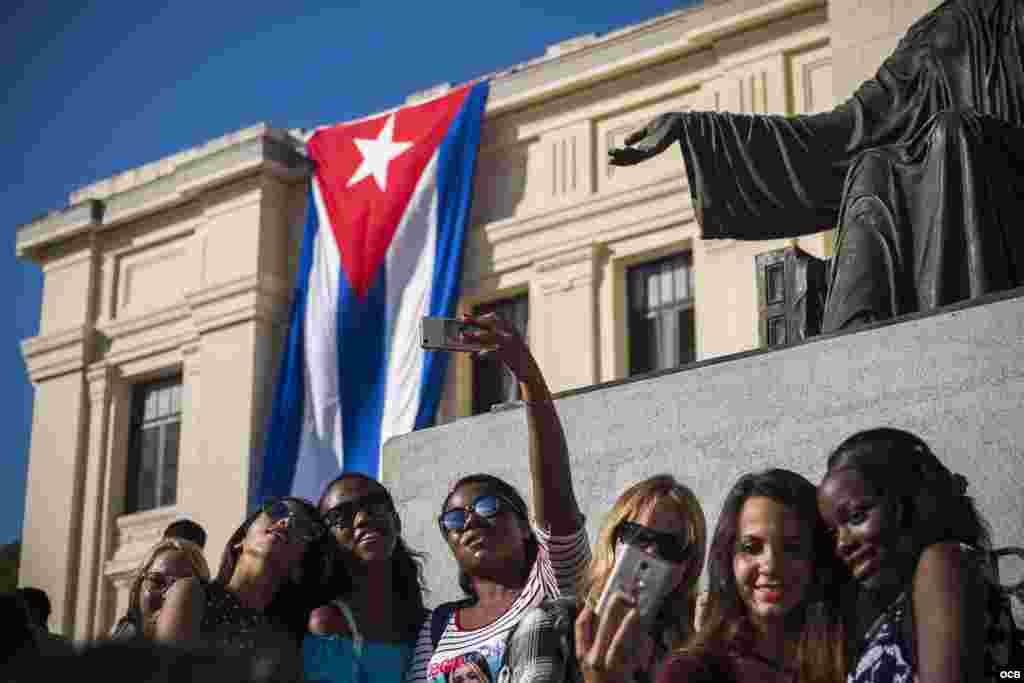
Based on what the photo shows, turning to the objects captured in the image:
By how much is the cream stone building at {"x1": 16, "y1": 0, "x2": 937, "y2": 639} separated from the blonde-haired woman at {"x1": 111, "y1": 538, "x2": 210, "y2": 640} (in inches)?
517

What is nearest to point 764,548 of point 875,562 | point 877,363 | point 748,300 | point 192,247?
point 875,562

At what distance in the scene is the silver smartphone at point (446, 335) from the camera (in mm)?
3912

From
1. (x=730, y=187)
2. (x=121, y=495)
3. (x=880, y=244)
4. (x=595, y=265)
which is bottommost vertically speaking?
(x=880, y=244)

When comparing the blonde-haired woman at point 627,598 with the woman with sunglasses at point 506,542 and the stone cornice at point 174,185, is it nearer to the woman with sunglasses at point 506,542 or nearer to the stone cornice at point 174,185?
the woman with sunglasses at point 506,542

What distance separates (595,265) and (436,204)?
2.09 metres

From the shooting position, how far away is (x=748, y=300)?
17297 millimetres

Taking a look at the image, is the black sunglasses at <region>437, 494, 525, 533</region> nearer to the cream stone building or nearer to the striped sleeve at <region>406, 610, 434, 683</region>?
the striped sleeve at <region>406, 610, 434, 683</region>

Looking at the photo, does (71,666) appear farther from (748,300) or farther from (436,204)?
(436,204)

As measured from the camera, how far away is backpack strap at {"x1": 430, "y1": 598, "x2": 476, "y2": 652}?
382cm

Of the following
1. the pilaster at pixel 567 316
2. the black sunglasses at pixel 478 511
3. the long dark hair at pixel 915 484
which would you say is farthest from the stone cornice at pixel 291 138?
the long dark hair at pixel 915 484

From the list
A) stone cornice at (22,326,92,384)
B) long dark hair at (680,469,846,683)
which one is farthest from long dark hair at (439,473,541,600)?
stone cornice at (22,326,92,384)

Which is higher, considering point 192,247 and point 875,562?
point 192,247

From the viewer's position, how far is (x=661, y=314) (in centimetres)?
1862

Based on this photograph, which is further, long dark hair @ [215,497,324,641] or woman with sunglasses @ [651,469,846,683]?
long dark hair @ [215,497,324,641]
